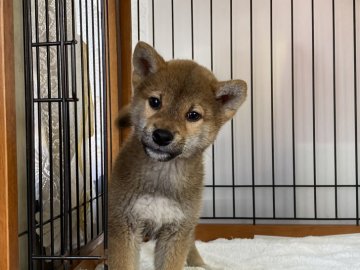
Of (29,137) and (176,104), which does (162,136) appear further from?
(29,137)

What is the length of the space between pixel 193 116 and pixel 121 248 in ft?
1.62

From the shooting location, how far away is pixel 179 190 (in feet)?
5.35

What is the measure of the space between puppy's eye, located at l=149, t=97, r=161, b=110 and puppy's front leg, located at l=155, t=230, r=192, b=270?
439mm

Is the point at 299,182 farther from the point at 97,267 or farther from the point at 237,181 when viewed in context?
the point at 97,267

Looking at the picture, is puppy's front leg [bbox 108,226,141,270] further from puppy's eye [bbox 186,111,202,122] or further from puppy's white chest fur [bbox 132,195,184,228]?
puppy's eye [bbox 186,111,202,122]

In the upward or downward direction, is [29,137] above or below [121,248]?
above

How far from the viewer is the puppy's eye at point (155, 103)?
156cm

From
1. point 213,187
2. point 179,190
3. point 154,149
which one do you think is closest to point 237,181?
point 213,187

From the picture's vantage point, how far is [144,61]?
Result: 5.46ft

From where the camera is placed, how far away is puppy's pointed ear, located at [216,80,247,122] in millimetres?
1635

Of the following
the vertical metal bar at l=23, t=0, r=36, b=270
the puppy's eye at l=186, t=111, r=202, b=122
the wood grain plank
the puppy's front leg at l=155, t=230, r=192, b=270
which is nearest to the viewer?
the wood grain plank

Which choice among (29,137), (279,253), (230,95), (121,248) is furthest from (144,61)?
(279,253)

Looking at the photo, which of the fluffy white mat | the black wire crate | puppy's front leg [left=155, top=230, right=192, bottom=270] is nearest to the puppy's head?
the black wire crate

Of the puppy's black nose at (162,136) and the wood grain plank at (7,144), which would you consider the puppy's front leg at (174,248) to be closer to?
the puppy's black nose at (162,136)
